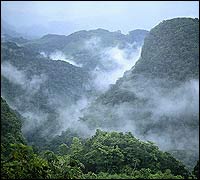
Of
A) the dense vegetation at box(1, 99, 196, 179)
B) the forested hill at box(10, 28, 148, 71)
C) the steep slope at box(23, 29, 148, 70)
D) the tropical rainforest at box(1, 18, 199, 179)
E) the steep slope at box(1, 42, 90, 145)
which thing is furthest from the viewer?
the steep slope at box(23, 29, 148, 70)

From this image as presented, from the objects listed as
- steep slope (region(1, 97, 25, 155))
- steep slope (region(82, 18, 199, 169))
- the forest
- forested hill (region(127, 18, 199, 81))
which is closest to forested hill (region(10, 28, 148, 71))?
the forest

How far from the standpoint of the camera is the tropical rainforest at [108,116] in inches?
747

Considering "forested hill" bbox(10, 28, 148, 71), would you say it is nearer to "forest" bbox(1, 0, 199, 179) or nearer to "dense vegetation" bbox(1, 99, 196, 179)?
"forest" bbox(1, 0, 199, 179)

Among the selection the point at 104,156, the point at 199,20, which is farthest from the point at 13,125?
the point at 199,20

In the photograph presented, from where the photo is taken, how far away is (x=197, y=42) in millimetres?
42438

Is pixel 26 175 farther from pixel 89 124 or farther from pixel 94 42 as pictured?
pixel 94 42

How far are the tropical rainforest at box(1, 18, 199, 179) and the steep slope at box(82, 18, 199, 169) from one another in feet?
0.32

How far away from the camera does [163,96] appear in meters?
40.5

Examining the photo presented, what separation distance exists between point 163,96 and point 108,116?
663 centimetres

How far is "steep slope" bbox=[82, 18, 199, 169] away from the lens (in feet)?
114

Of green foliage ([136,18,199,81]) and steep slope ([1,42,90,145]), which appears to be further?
steep slope ([1,42,90,145])

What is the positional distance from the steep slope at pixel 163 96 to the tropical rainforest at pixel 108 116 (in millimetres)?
98

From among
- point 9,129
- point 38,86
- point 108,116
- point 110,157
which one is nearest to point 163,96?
point 108,116

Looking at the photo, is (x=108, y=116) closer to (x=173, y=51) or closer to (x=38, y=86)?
(x=173, y=51)
